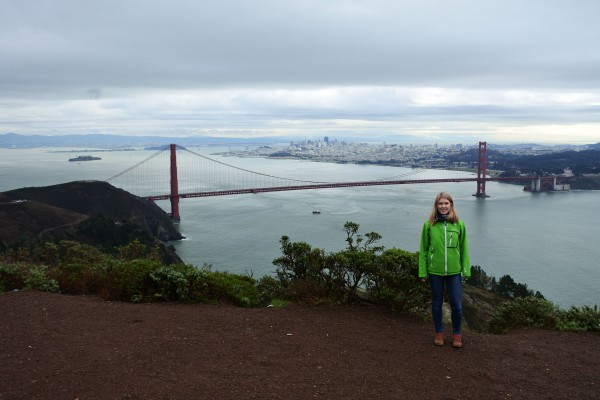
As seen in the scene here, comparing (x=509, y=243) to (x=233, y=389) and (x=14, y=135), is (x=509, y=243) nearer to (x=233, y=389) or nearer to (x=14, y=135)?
(x=233, y=389)

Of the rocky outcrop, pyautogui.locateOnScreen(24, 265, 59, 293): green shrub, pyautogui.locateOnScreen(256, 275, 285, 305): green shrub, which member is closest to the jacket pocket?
pyautogui.locateOnScreen(256, 275, 285, 305): green shrub

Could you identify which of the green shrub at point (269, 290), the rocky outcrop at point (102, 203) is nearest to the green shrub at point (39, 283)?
the green shrub at point (269, 290)

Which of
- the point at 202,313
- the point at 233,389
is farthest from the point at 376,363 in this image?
the point at 202,313

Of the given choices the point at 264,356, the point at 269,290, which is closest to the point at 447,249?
the point at 264,356

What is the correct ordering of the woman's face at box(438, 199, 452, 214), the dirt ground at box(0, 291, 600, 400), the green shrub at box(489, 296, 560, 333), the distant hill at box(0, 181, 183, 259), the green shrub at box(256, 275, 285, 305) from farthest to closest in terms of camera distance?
the distant hill at box(0, 181, 183, 259) → the green shrub at box(256, 275, 285, 305) → the green shrub at box(489, 296, 560, 333) → the woman's face at box(438, 199, 452, 214) → the dirt ground at box(0, 291, 600, 400)

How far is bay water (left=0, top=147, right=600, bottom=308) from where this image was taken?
607 inches

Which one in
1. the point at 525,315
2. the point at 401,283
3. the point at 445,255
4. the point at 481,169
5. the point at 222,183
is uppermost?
the point at 445,255

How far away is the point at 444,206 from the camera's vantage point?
93.0 inches

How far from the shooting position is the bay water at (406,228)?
50.5 feet

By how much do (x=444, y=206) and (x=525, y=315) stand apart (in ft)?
4.09

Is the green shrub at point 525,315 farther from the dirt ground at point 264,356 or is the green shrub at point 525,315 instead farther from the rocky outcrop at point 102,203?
the rocky outcrop at point 102,203

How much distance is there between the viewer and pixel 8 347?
2.22 meters

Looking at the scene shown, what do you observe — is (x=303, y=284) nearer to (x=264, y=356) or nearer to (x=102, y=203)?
(x=264, y=356)

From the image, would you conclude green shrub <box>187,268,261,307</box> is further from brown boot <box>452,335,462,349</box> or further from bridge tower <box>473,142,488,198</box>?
bridge tower <box>473,142,488,198</box>
